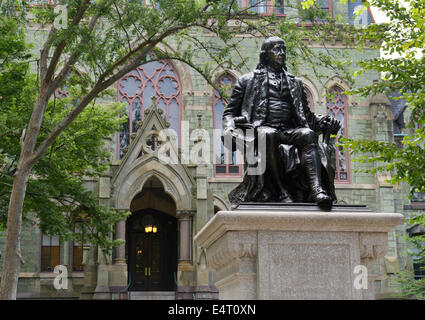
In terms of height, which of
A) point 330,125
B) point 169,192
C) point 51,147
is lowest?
point 330,125

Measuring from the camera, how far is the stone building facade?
22625 mm

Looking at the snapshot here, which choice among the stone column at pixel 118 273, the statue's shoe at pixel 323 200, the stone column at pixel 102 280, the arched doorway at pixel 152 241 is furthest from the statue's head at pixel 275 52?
the arched doorway at pixel 152 241

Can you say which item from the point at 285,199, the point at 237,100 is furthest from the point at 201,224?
the point at 285,199

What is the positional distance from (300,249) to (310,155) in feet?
3.57

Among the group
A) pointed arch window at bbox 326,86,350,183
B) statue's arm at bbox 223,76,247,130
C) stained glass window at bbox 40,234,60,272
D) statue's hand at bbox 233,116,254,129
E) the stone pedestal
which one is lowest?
the stone pedestal

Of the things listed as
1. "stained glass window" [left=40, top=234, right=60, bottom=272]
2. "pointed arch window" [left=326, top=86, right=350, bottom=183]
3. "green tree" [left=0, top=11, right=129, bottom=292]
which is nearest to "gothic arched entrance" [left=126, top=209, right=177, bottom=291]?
"stained glass window" [left=40, top=234, right=60, bottom=272]

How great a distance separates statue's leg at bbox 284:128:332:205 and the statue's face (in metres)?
1.03

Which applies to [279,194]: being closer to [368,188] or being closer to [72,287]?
[72,287]

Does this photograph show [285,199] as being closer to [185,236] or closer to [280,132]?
[280,132]

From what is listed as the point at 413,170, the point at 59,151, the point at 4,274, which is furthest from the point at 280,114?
the point at 59,151

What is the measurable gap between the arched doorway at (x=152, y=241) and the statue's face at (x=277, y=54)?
17966 millimetres

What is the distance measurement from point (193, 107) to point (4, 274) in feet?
49.5

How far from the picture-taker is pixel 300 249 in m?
5.95

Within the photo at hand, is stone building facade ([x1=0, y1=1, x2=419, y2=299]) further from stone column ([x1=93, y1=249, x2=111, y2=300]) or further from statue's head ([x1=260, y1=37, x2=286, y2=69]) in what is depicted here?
statue's head ([x1=260, y1=37, x2=286, y2=69])
